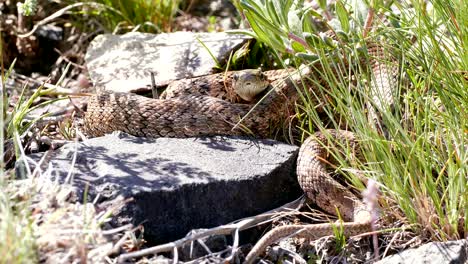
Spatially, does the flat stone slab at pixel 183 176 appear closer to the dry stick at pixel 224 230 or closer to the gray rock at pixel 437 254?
the dry stick at pixel 224 230

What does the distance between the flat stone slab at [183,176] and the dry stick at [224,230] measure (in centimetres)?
7

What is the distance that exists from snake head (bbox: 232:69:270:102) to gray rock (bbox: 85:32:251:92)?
23.0 inches

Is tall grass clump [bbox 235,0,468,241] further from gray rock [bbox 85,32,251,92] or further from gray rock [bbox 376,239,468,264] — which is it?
gray rock [bbox 85,32,251,92]

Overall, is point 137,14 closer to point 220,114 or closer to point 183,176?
point 220,114

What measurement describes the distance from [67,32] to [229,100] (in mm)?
2369

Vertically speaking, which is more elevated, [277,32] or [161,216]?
[277,32]

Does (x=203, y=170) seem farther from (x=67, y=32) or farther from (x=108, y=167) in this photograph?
(x=67, y=32)

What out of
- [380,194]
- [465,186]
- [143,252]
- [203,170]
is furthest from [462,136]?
[143,252]

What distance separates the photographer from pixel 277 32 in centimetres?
495

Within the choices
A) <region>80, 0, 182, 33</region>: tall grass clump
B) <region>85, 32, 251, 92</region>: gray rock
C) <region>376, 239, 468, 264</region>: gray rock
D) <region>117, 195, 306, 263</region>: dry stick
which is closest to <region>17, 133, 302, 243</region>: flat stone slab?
<region>117, 195, 306, 263</region>: dry stick

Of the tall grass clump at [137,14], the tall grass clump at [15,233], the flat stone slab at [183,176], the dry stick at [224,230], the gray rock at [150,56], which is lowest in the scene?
the dry stick at [224,230]

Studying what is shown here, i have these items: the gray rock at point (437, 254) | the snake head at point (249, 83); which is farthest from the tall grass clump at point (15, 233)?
the snake head at point (249, 83)

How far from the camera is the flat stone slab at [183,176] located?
4035 millimetres

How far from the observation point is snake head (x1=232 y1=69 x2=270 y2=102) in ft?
16.8
